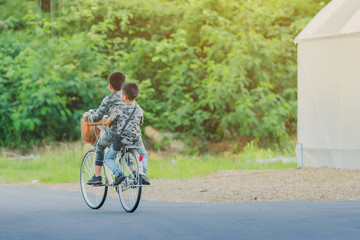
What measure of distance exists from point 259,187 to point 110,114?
3925 millimetres

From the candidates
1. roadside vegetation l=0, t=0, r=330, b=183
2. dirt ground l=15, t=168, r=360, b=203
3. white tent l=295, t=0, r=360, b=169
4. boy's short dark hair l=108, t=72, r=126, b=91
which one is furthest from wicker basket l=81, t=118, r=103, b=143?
roadside vegetation l=0, t=0, r=330, b=183

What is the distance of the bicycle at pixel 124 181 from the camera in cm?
775

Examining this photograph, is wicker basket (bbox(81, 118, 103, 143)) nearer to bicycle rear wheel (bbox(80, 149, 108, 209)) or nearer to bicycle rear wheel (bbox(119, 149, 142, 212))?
bicycle rear wheel (bbox(80, 149, 108, 209))

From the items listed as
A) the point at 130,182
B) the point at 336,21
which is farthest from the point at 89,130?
the point at 336,21

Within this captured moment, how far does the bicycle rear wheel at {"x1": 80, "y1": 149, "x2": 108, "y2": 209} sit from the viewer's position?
862 cm

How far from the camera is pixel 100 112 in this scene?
8.26 meters

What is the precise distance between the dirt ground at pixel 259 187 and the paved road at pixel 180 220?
2.71ft

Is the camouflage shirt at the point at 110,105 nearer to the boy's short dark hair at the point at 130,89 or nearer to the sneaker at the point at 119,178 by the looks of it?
the boy's short dark hair at the point at 130,89

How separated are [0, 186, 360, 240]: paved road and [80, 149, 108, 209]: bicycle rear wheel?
0.43ft

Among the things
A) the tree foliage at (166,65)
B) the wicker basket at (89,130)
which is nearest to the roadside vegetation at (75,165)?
the tree foliage at (166,65)

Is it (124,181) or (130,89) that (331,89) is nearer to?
(130,89)

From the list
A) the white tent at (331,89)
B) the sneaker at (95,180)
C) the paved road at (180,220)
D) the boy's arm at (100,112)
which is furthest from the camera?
the white tent at (331,89)

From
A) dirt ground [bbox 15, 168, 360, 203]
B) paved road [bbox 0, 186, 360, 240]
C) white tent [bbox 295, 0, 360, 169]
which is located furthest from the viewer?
white tent [bbox 295, 0, 360, 169]

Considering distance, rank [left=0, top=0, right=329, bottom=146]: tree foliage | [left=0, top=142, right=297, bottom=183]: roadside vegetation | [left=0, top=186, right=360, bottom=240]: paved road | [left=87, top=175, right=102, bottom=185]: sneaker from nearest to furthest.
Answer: [left=0, top=186, right=360, bottom=240]: paved road → [left=87, top=175, right=102, bottom=185]: sneaker → [left=0, top=142, right=297, bottom=183]: roadside vegetation → [left=0, top=0, right=329, bottom=146]: tree foliage
